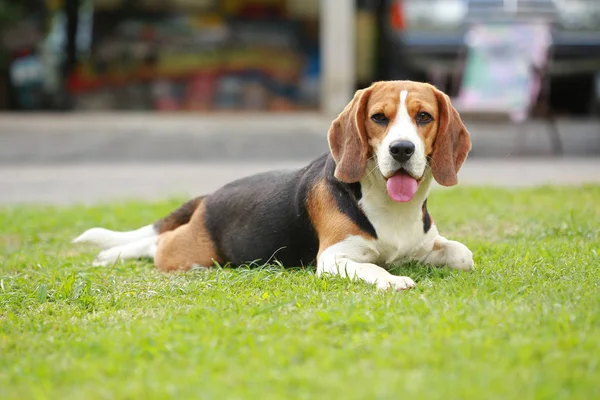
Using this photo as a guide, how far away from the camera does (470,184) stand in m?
10.3

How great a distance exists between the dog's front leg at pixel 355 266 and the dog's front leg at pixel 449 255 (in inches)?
18.7

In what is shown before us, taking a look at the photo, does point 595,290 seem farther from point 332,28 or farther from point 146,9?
point 146,9

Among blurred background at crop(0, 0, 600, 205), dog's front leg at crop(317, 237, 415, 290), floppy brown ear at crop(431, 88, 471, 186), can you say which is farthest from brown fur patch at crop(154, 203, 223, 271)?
blurred background at crop(0, 0, 600, 205)

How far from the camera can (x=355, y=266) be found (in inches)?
190

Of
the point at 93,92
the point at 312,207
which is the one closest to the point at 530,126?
the point at 93,92

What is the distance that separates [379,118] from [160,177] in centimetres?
736

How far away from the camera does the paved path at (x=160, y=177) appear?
34.2 feet

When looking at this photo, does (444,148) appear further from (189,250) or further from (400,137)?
(189,250)

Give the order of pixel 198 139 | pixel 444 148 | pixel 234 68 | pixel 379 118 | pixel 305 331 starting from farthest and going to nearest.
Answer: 1. pixel 234 68
2. pixel 198 139
3. pixel 444 148
4. pixel 379 118
5. pixel 305 331

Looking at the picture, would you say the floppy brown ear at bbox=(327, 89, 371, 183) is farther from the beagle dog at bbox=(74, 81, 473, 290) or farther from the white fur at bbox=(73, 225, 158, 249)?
the white fur at bbox=(73, 225, 158, 249)

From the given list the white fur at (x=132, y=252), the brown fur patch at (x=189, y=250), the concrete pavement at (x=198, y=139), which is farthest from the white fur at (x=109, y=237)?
the concrete pavement at (x=198, y=139)

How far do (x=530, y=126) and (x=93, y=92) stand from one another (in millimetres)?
9203

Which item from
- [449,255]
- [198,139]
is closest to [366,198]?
[449,255]

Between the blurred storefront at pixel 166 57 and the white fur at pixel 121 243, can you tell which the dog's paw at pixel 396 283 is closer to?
the white fur at pixel 121 243
